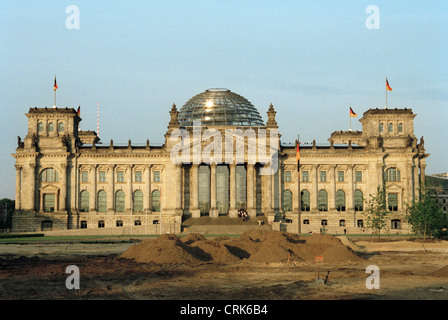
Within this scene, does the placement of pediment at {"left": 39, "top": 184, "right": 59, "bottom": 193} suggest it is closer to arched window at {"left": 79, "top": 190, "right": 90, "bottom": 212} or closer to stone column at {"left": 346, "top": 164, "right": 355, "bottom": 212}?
arched window at {"left": 79, "top": 190, "right": 90, "bottom": 212}

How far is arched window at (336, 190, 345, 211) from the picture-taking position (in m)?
104

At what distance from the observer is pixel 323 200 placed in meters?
104

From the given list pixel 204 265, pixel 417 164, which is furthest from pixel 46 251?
pixel 417 164

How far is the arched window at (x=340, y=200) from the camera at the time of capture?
104 m

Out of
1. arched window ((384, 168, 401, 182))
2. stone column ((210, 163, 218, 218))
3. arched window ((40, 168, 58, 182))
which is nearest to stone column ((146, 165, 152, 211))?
stone column ((210, 163, 218, 218))

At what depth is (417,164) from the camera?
340ft

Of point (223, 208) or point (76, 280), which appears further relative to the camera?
point (223, 208)

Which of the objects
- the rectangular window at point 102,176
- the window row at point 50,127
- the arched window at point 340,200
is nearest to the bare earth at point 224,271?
the rectangular window at point 102,176

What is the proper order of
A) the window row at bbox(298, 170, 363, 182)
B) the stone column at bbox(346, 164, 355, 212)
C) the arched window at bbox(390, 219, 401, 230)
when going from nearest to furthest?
1. the arched window at bbox(390, 219, 401, 230)
2. the stone column at bbox(346, 164, 355, 212)
3. the window row at bbox(298, 170, 363, 182)

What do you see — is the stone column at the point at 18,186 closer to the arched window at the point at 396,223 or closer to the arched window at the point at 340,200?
the arched window at the point at 340,200

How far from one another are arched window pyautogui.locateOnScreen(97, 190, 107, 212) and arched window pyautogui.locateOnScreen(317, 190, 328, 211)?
1526 inches

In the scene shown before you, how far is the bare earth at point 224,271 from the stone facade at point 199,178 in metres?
38.2

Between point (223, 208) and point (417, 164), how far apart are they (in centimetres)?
3659
